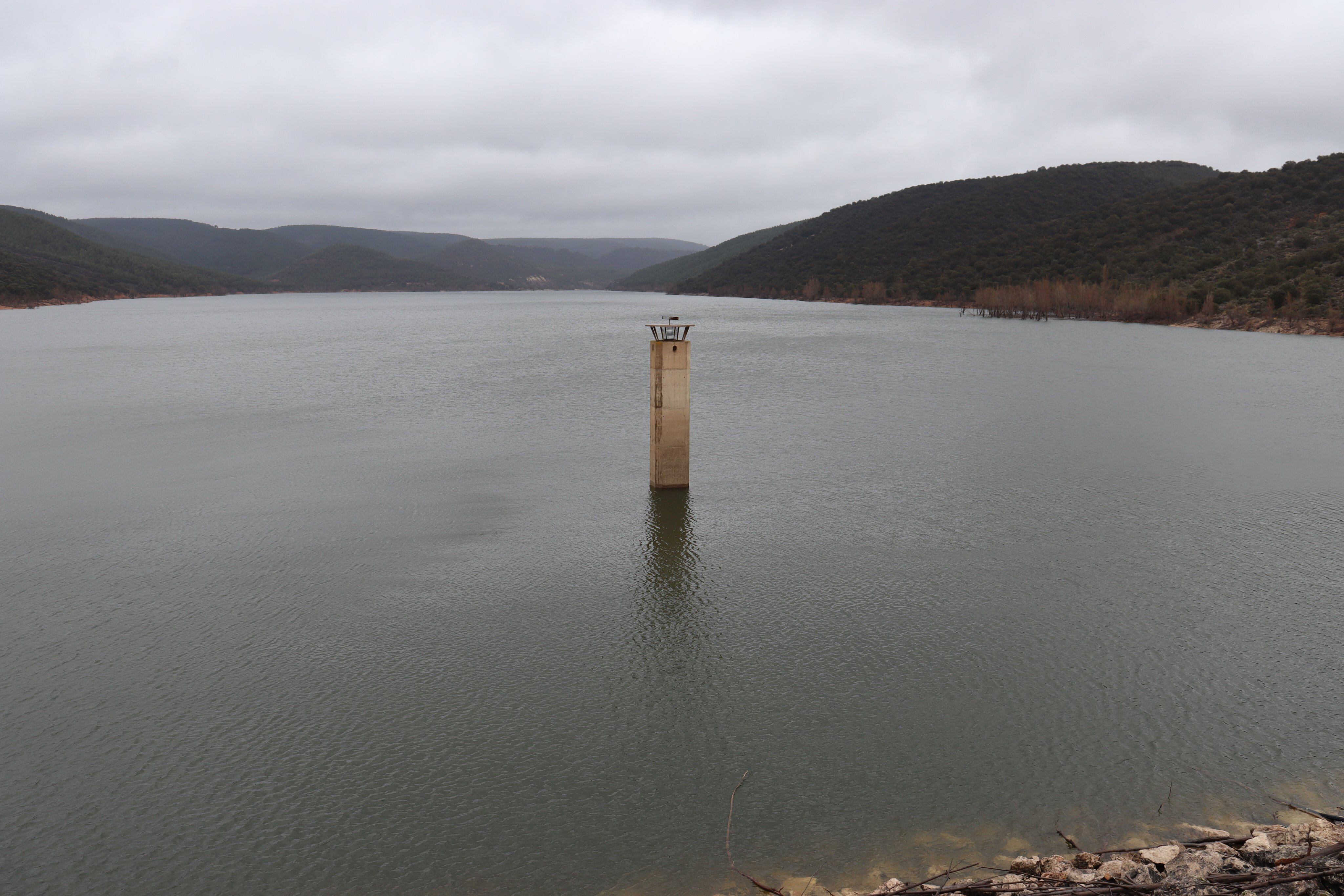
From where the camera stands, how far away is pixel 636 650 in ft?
33.5

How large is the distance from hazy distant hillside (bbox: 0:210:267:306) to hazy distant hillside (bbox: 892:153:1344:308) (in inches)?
4499

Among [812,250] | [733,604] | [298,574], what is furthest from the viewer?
[812,250]

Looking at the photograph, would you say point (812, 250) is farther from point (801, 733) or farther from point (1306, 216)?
point (801, 733)

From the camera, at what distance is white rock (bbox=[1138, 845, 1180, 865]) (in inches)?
232

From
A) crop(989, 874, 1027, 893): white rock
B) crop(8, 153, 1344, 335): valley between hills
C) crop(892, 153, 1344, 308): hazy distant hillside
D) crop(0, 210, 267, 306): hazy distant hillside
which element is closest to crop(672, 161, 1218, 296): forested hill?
crop(8, 153, 1344, 335): valley between hills

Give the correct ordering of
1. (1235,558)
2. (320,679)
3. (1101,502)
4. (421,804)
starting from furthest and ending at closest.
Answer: (1101,502) < (1235,558) < (320,679) < (421,804)

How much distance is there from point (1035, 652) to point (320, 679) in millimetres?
8160

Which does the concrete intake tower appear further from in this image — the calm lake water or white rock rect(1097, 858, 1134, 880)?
white rock rect(1097, 858, 1134, 880)

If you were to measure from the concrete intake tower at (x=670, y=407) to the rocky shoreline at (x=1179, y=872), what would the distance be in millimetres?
11219

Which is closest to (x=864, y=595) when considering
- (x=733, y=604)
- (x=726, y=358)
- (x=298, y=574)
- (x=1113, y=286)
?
(x=733, y=604)

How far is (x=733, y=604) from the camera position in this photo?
1158 cm

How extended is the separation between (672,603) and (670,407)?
5958 mm

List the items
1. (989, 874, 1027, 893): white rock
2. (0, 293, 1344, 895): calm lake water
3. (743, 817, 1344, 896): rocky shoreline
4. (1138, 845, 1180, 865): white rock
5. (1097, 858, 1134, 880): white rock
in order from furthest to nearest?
(0, 293, 1344, 895): calm lake water < (1138, 845, 1180, 865): white rock < (1097, 858, 1134, 880): white rock < (989, 874, 1027, 893): white rock < (743, 817, 1344, 896): rocky shoreline

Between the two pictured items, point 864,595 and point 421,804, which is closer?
point 421,804
